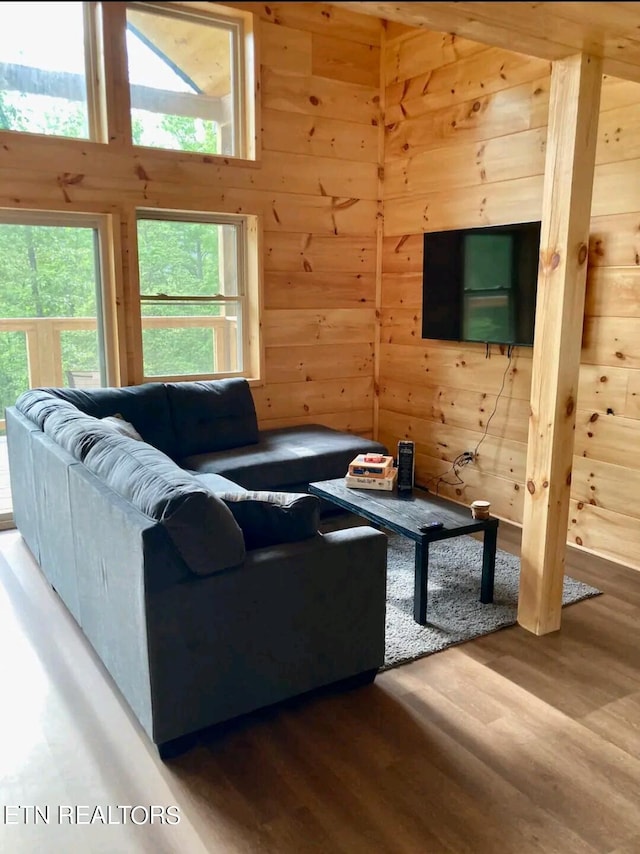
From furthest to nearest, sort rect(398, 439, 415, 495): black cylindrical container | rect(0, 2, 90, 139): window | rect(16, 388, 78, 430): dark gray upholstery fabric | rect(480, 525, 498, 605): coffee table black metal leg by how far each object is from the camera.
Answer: rect(0, 2, 90, 139): window < rect(398, 439, 415, 495): black cylindrical container < rect(16, 388, 78, 430): dark gray upholstery fabric < rect(480, 525, 498, 605): coffee table black metal leg

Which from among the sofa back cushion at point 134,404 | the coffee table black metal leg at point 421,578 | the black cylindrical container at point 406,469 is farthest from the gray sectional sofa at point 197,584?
the black cylindrical container at point 406,469

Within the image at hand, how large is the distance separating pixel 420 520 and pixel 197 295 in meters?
2.40

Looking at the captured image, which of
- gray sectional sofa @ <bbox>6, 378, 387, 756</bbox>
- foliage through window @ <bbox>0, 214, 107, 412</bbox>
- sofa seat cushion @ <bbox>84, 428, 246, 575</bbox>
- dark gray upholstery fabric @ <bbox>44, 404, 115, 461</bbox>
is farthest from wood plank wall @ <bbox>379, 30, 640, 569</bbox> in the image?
dark gray upholstery fabric @ <bbox>44, 404, 115, 461</bbox>

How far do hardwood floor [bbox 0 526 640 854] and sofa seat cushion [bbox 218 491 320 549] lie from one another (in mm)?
621

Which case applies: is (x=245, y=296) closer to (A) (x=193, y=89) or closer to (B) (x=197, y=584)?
(A) (x=193, y=89)

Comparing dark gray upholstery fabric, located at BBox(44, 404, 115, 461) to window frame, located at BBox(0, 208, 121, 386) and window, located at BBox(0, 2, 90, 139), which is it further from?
window, located at BBox(0, 2, 90, 139)

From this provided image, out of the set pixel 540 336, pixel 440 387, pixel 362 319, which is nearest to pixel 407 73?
pixel 362 319

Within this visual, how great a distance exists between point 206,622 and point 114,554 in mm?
376

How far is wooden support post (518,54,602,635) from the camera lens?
248 centimetres

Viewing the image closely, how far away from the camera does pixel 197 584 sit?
2.05 m

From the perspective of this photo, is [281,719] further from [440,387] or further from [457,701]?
[440,387]

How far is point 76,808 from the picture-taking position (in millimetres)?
1931

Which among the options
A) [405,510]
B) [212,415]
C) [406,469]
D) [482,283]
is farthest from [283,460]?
[482,283]

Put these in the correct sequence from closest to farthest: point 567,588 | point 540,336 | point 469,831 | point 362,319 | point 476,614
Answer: point 469,831
point 540,336
point 476,614
point 567,588
point 362,319
